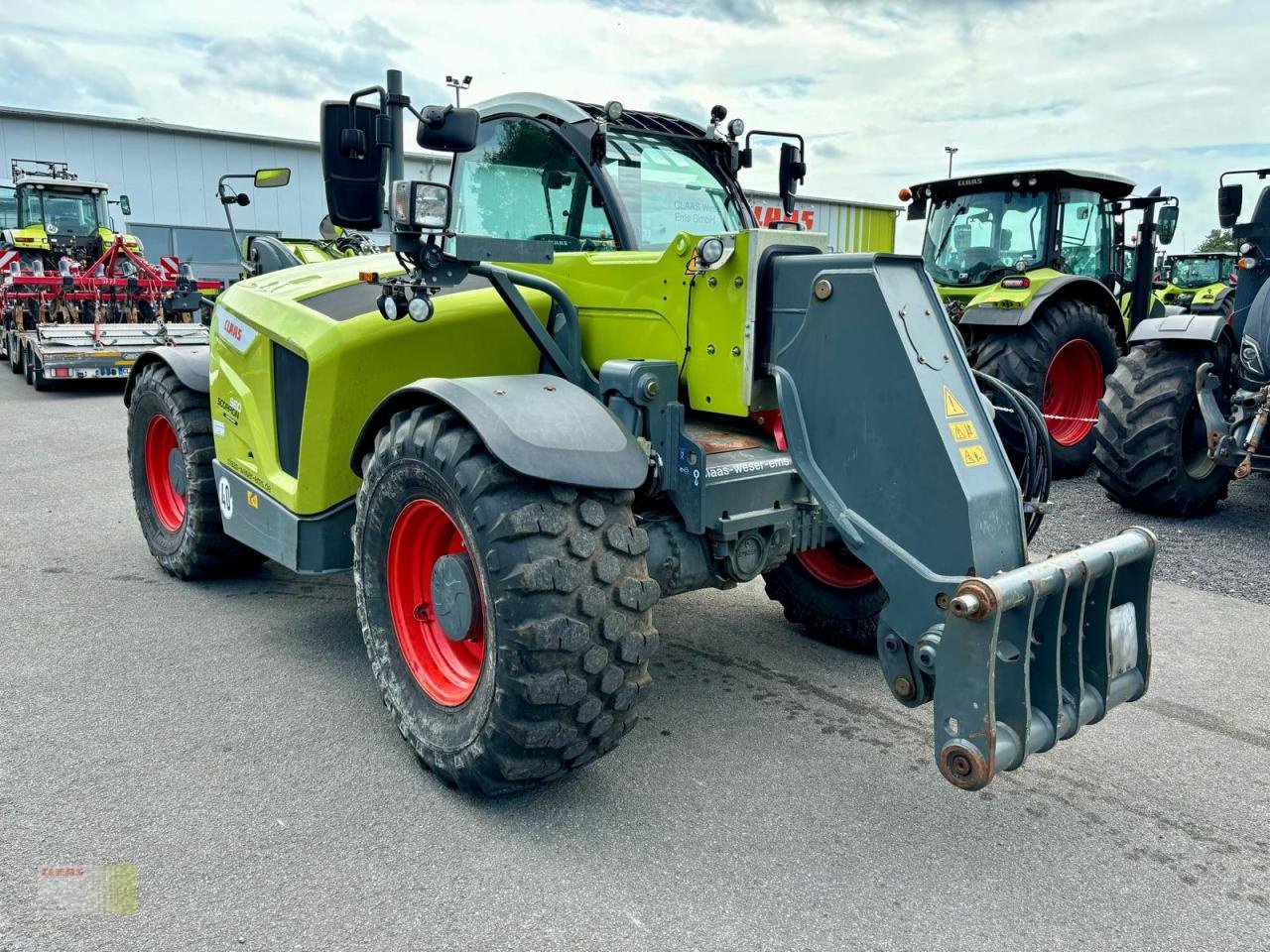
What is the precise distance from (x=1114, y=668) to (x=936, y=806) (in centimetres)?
70

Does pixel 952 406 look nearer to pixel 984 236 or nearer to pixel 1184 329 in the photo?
pixel 1184 329

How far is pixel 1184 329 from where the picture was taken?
265 inches

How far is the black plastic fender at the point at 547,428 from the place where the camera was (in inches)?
108

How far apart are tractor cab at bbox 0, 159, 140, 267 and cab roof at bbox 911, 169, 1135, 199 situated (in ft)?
46.6

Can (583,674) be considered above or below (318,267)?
below

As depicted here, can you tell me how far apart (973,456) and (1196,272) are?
16.8m

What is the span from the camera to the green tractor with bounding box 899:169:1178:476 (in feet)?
26.7

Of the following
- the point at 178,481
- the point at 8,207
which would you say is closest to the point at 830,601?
the point at 178,481

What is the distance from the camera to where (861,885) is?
2.66 m

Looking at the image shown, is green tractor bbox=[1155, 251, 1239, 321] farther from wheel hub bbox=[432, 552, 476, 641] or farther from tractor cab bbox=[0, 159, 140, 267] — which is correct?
tractor cab bbox=[0, 159, 140, 267]

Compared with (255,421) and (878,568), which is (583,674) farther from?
(255,421)

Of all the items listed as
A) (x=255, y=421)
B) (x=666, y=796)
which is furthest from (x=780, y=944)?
(x=255, y=421)

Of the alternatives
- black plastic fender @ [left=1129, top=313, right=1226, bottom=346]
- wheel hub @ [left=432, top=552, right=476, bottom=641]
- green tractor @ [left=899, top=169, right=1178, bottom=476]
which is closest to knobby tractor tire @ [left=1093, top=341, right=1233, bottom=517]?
black plastic fender @ [left=1129, top=313, right=1226, bottom=346]

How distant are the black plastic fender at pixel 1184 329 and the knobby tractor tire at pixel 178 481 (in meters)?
5.88
